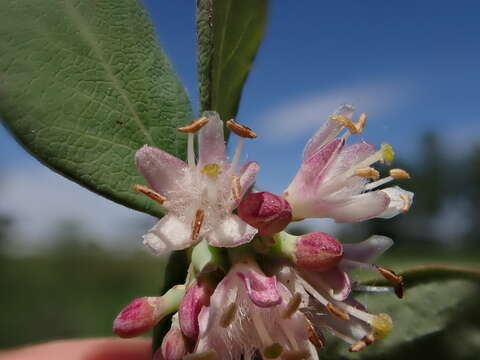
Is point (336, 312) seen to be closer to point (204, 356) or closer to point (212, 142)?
point (204, 356)

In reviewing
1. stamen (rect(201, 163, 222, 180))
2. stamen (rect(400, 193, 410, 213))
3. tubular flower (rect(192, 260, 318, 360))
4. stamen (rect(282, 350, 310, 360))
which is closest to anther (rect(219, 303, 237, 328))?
tubular flower (rect(192, 260, 318, 360))

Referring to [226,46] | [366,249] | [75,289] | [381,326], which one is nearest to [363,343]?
[381,326]

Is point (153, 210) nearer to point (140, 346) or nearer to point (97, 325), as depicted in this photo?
point (140, 346)

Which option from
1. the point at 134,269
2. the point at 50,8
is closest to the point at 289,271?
the point at 50,8

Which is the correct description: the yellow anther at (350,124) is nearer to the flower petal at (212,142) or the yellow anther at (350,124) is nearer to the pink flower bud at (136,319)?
the flower petal at (212,142)

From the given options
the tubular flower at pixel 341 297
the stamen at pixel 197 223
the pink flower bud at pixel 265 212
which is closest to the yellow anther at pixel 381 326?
the tubular flower at pixel 341 297

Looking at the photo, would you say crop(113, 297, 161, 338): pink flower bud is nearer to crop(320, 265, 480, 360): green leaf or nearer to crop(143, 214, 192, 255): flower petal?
crop(143, 214, 192, 255): flower petal
